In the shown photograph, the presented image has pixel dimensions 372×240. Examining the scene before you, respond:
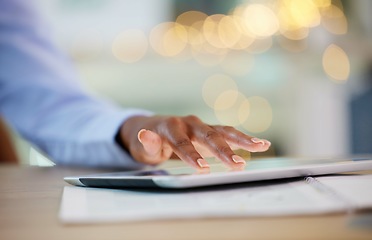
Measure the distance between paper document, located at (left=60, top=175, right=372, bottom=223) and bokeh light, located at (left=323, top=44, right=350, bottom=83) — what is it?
6.61 ft

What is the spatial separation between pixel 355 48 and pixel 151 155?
1.89 meters

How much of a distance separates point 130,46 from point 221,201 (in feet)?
7.26

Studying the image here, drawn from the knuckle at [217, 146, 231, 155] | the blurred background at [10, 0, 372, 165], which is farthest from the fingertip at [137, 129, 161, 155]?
the blurred background at [10, 0, 372, 165]

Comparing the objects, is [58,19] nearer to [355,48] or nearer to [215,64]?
[215,64]

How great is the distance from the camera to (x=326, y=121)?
250 centimetres

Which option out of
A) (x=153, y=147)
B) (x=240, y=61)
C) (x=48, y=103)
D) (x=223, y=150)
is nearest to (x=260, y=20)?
(x=240, y=61)

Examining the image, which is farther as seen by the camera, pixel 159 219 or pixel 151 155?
pixel 151 155

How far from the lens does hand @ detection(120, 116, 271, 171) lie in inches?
21.3

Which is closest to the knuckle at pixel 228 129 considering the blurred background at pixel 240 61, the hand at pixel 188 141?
the hand at pixel 188 141

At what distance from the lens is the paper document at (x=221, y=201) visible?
339 millimetres

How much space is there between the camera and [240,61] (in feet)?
8.19

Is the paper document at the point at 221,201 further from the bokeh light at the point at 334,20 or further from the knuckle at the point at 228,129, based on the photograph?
the bokeh light at the point at 334,20

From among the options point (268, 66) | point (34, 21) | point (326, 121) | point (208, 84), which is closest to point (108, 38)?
point (208, 84)

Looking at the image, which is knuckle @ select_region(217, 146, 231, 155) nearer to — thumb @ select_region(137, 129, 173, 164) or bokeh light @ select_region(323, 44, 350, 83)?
thumb @ select_region(137, 129, 173, 164)
